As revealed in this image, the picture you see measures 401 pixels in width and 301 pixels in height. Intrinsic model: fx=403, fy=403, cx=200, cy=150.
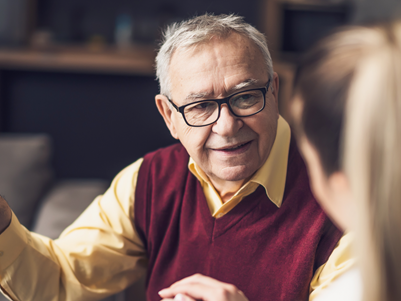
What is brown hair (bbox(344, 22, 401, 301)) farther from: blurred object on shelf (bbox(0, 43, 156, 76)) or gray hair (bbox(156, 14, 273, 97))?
blurred object on shelf (bbox(0, 43, 156, 76))

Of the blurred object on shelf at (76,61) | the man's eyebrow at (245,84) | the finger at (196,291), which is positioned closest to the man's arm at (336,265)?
the finger at (196,291)

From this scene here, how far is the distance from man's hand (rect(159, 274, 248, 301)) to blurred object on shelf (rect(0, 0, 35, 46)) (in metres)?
2.91

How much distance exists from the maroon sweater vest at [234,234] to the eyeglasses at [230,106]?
187 millimetres

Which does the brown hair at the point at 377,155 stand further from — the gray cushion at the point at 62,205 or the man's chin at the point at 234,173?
the gray cushion at the point at 62,205

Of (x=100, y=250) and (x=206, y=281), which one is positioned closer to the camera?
(x=206, y=281)

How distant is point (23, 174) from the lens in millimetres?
1784

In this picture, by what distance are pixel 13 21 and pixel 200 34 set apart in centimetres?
271

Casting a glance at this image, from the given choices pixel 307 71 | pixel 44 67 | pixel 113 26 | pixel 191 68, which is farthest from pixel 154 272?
pixel 113 26

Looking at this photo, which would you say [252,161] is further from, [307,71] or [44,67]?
[44,67]

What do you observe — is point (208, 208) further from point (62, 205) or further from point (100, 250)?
point (62, 205)

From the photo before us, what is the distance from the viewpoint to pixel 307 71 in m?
0.65

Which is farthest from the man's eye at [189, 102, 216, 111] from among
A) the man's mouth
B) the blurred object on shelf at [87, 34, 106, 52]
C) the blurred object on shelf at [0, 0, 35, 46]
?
the blurred object on shelf at [0, 0, 35, 46]

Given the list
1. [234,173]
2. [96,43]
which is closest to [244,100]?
[234,173]

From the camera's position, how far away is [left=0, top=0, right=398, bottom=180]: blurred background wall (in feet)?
10.4
